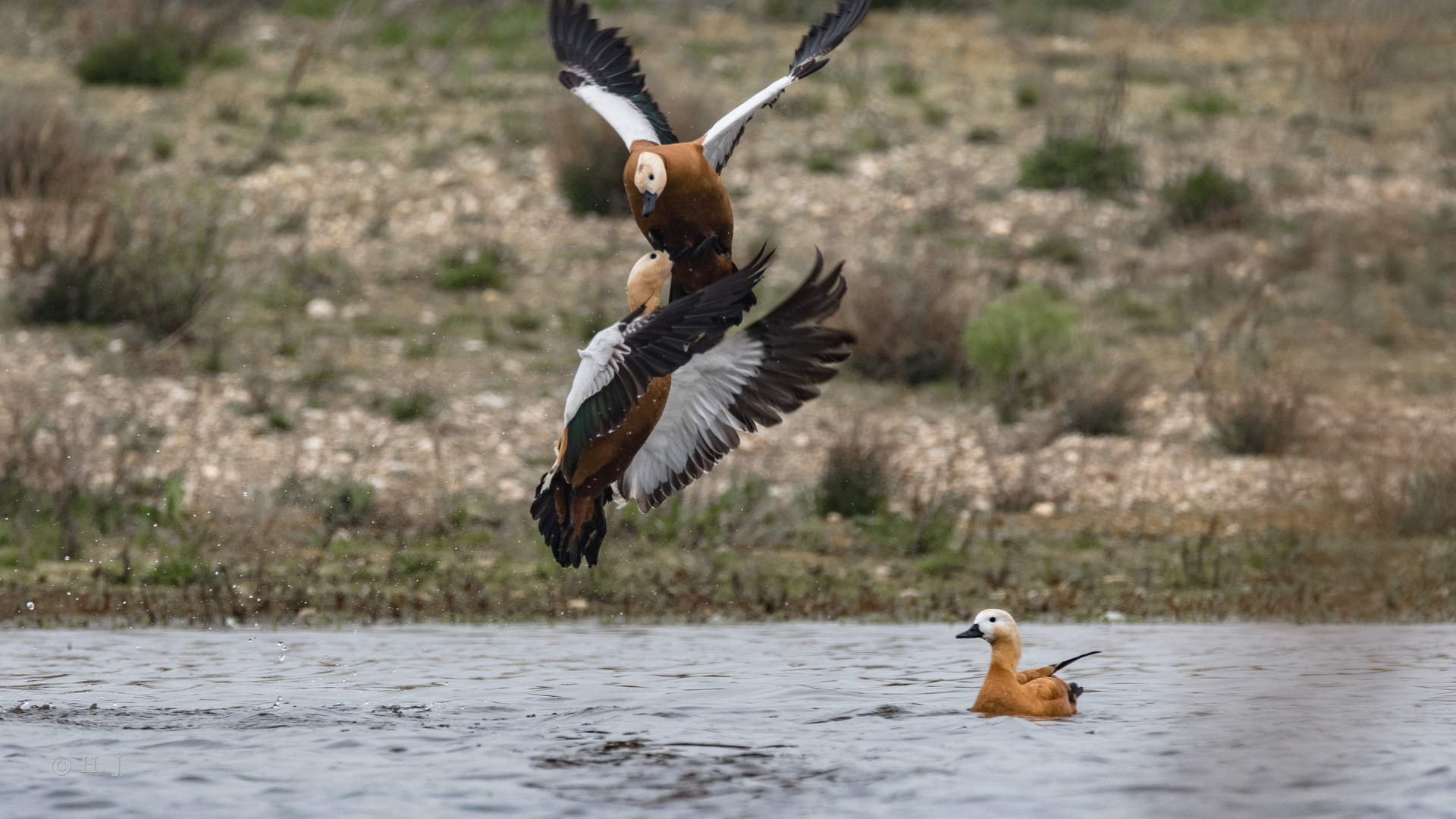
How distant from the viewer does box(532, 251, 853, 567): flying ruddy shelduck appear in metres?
5.69

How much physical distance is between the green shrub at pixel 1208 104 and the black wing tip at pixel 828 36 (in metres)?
17.9

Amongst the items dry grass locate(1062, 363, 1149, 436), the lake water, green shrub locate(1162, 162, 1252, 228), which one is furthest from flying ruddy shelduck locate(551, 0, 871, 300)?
green shrub locate(1162, 162, 1252, 228)

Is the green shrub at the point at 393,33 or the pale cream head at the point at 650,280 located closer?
the pale cream head at the point at 650,280

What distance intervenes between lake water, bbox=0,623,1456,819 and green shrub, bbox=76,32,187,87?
48.6 feet

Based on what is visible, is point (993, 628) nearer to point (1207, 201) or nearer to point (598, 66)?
point (598, 66)

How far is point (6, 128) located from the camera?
18.2 m

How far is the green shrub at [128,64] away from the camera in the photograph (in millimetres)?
22734

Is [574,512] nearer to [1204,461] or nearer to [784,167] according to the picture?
[1204,461]

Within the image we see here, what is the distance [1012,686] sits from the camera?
7.33m

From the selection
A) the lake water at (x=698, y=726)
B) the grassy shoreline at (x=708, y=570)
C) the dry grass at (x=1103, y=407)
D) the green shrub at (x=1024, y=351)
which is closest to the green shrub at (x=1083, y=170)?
the green shrub at (x=1024, y=351)

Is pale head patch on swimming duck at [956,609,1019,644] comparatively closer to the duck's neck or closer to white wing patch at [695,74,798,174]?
the duck's neck

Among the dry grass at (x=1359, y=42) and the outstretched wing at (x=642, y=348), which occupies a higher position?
the dry grass at (x=1359, y=42)

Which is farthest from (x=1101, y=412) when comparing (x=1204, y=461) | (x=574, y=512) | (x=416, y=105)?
(x=416, y=105)

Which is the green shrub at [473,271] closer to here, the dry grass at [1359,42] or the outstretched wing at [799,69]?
the outstretched wing at [799,69]
